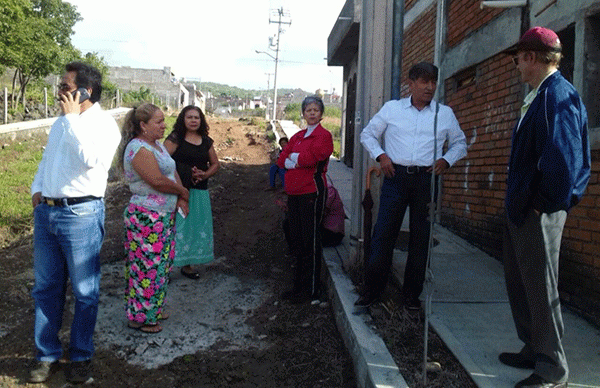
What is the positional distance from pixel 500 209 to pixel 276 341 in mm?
2715

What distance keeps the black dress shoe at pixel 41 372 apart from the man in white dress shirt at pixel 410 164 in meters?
2.13

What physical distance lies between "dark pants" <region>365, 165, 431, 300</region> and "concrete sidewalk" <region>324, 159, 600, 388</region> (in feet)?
0.91

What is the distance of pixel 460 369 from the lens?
2.99 metres

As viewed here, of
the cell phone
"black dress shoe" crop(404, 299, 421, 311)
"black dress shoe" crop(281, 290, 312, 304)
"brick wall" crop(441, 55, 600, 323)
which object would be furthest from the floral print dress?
"brick wall" crop(441, 55, 600, 323)

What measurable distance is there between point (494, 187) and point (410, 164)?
2.15 meters

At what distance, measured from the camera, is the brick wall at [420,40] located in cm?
784

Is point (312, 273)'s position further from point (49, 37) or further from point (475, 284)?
point (49, 37)

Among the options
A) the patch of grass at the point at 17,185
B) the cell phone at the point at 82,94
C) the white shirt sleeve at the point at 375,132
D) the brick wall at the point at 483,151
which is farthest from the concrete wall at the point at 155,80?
the cell phone at the point at 82,94

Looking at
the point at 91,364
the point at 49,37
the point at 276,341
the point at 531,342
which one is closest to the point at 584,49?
the point at 531,342

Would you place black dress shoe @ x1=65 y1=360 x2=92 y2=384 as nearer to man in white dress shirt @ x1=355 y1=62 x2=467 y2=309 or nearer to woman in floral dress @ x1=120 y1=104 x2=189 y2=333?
woman in floral dress @ x1=120 y1=104 x2=189 y2=333

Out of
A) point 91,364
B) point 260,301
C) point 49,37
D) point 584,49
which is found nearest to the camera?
point 91,364

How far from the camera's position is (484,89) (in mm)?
5977

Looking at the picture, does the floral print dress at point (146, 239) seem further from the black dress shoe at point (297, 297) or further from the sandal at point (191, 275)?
the sandal at point (191, 275)

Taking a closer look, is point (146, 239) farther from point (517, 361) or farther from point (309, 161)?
point (517, 361)
